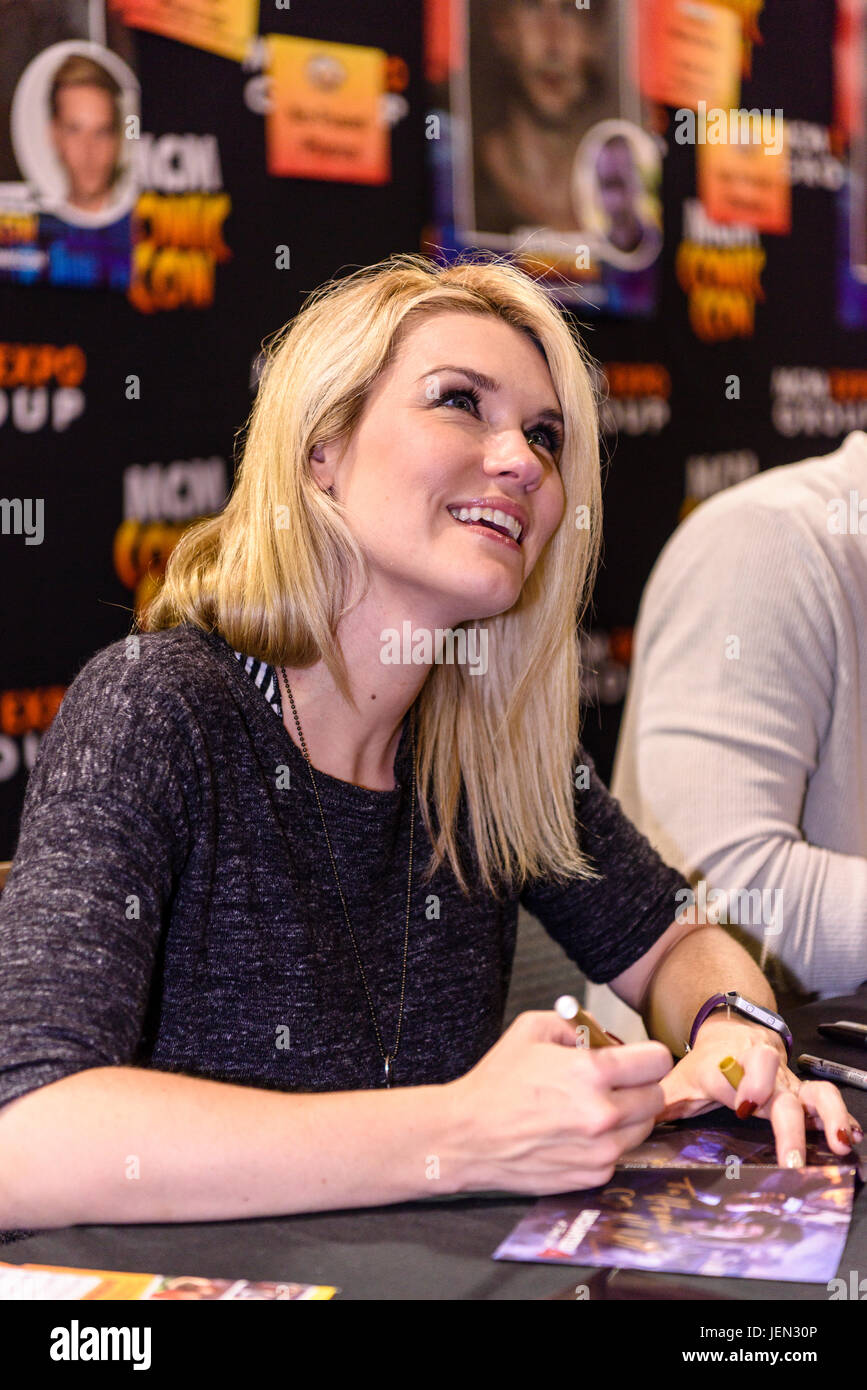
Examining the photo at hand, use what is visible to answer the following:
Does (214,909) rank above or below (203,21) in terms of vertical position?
below

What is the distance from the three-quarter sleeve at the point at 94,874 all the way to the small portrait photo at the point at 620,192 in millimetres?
2235

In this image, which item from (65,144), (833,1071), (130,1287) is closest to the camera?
(130,1287)

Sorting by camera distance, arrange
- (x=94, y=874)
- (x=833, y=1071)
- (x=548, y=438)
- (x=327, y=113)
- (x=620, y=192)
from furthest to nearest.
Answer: (x=620, y=192)
(x=327, y=113)
(x=548, y=438)
(x=833, y=1071)
(x=94, y=874)

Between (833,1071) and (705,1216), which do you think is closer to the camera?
(705,1216)

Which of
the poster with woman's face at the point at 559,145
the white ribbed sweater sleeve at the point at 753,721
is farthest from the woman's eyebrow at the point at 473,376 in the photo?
the poster with woman's face at the point at 559,145

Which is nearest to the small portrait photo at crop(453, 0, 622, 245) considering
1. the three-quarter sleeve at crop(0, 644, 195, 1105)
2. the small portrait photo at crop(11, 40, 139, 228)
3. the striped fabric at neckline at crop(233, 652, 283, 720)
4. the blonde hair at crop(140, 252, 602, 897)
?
the small portrait photo at crop(11, 40, 139, 228)

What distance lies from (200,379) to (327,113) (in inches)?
23.4

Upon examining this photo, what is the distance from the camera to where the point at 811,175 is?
3.69 m

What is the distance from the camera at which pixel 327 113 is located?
258cm

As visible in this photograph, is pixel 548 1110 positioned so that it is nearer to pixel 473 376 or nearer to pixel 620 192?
pixel 473 376

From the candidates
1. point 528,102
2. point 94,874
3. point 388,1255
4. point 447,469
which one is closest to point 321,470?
point 447,469

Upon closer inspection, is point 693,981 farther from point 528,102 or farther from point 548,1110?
point 528,102

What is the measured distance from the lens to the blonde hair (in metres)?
1.42

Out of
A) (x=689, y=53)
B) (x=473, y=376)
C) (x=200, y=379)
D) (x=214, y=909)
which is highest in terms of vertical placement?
(x=689, y=53)
